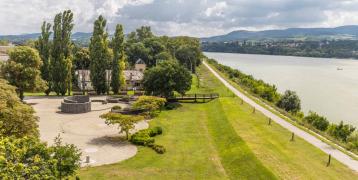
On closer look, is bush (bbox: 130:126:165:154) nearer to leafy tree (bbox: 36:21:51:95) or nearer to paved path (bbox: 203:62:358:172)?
paved path (bbox: 203:62:358:172)

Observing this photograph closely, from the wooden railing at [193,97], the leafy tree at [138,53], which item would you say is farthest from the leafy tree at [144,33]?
the wooden railing at [193,97]

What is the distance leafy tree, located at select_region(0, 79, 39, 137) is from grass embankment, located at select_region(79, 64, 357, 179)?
17.2ft

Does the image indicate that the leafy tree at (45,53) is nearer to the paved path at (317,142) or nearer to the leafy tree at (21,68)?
the leafy tree at (21,68)

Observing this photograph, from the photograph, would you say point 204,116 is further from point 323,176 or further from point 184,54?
point 184,54

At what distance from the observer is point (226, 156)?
90.6 ft

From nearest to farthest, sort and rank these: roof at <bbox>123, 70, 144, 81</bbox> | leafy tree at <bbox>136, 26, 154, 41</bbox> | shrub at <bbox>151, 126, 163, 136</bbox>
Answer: shrub at <bbox>151, 126, 163, 136</bbox> < roof at <bbox>123, 70, 144, 81</bbox> < leafy tree at <bbox>136, 26, 154, 41</bbox>

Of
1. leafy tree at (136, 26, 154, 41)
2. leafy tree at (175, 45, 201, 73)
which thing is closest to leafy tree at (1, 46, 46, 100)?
leafy tree at (175, 45, 201, 73)

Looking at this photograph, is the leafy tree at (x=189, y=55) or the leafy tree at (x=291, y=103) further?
the leafy tree at (x=189, y=55)

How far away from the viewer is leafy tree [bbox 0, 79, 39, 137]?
18.1 meters

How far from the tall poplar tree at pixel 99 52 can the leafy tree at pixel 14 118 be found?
36.5 metres

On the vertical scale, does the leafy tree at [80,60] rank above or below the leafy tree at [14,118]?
above

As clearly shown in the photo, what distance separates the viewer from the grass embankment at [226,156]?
23.2m

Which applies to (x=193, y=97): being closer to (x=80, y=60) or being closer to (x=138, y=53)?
(x=80, y=60)

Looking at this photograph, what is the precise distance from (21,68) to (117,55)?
56.5 ft
